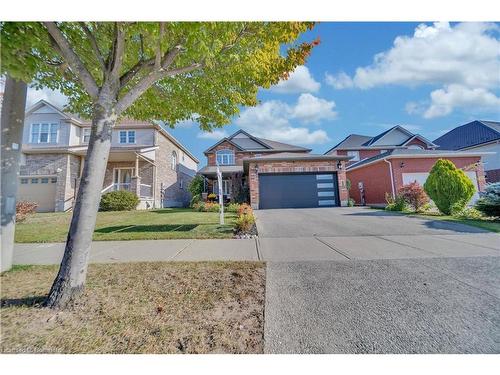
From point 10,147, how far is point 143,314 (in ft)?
11.9

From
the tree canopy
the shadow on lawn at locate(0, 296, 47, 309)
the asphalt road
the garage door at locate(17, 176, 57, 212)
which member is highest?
the tree canopy

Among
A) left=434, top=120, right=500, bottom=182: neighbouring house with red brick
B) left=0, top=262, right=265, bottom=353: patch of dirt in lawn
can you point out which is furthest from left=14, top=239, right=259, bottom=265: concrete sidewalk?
left=434, top=120, right=500, bottom=182: neighbouring house with red brick

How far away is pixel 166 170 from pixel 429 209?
18.1 metres

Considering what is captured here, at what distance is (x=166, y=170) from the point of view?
18750 millimetres

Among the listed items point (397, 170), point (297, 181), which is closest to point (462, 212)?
point (397, 170)

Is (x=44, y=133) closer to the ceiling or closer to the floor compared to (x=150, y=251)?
closer to the ceiling

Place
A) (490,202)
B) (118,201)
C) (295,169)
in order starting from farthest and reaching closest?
(295,169)
(118,201)
(490,202)

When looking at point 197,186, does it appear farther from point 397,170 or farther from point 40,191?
point 397,170

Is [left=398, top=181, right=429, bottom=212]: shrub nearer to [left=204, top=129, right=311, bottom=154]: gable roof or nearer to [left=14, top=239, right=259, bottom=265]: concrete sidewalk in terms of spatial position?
[left=14, top=239, right=259, bottom=265]: concrete sidewalk

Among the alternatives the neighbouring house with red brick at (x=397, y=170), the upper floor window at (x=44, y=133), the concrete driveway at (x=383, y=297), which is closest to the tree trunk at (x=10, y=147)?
the concrete driveway at (x=383, y=297)

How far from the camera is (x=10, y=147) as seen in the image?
3.67 meters

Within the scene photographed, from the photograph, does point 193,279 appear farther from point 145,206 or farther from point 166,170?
point 166,170

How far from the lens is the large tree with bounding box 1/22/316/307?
2.77 metres

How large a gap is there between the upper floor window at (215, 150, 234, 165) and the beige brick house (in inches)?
183
